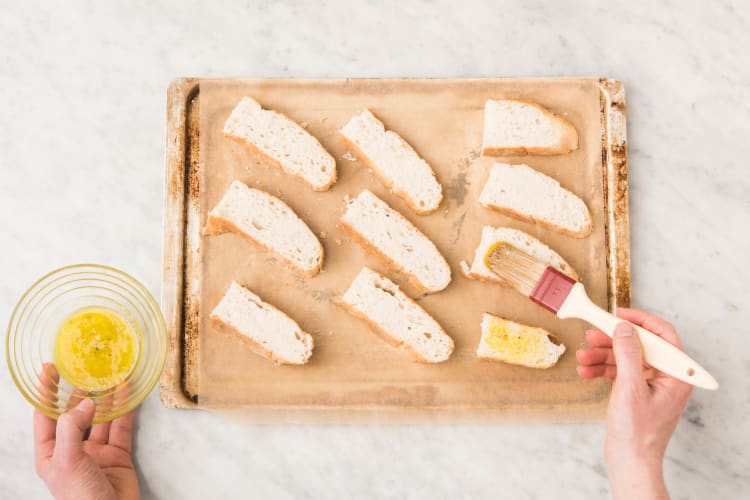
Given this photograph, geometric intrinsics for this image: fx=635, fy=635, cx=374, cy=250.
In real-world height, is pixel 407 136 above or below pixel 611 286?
above

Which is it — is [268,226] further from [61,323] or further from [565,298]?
[565,298]

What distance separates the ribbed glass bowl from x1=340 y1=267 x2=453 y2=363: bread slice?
87 cm

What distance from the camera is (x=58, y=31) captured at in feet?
10.0

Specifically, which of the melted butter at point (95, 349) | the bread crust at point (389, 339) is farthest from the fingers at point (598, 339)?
the melted butter at point (95, 349)

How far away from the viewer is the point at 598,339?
8.91ft

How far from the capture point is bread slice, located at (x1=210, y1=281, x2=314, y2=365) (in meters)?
2.79

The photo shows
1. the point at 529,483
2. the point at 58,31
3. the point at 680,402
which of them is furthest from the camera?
the point at 58,31

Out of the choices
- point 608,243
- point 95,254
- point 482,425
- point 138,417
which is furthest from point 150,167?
point 608,243

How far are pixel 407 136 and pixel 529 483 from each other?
167cm

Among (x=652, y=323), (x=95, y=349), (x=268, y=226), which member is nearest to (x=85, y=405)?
(x=95, y=349)

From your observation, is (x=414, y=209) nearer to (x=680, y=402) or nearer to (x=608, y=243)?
(x=608, y=243)

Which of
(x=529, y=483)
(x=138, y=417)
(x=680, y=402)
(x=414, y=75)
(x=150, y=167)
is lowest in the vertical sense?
(x=138, y=417)

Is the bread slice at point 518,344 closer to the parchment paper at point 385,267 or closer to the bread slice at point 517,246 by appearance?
the parchment paper at point 385,267

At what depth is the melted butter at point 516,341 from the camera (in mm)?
2736
